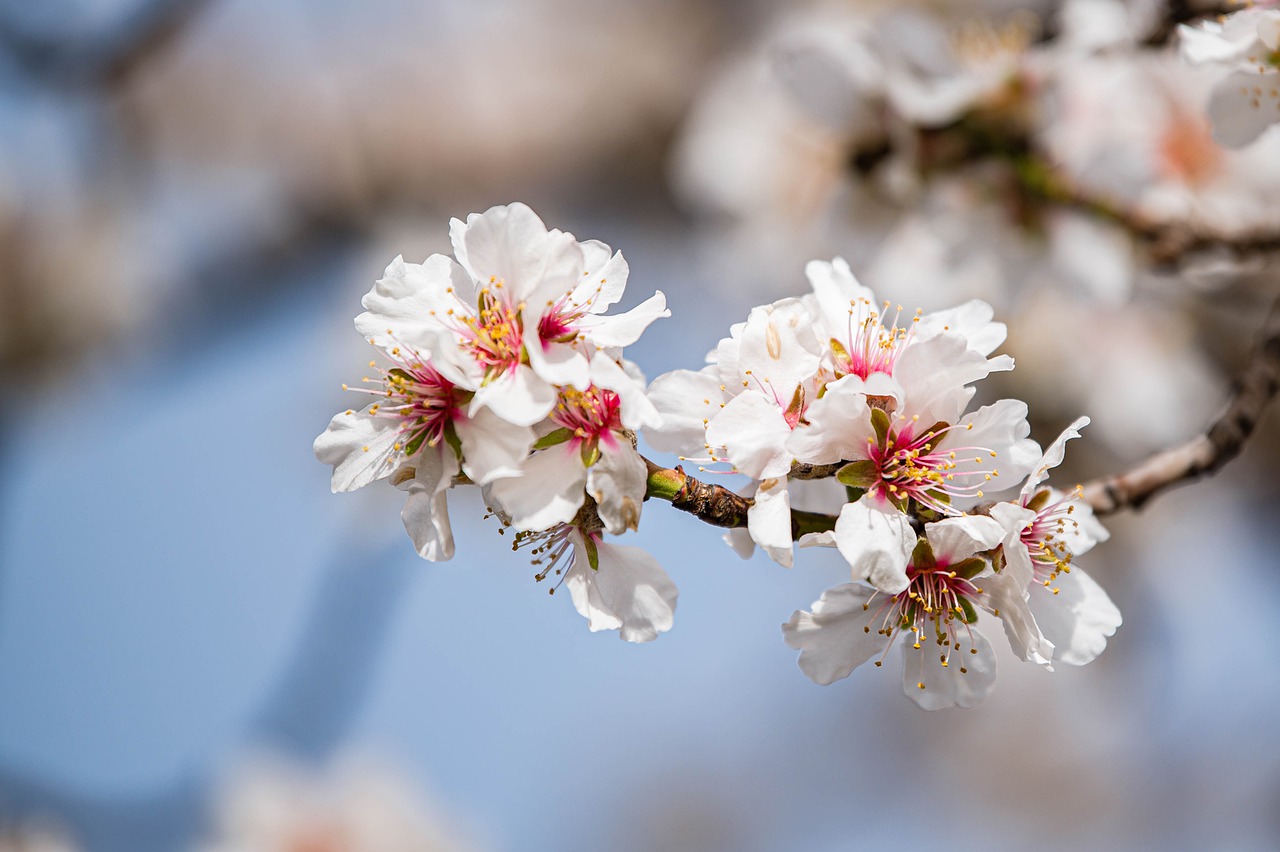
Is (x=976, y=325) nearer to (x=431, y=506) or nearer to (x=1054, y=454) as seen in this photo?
(x=1054, y=454)

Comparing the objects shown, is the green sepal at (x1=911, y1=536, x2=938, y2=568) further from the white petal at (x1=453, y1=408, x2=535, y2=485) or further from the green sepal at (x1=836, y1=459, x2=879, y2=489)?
the white petal at (x1=453, y1=408, x2=535, y2=485)

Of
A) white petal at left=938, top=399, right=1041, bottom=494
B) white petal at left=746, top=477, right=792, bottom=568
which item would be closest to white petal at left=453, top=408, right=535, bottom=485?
white petal at left=746, top=477, right=792, bottom=568

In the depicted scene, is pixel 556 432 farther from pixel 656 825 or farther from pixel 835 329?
pixel 656 825

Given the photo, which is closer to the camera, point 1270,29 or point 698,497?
point 698,497

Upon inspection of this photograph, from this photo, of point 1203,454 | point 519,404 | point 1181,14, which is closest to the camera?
point 519,404

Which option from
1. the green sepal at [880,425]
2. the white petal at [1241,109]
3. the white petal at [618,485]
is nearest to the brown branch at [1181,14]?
the white petal at [1241,109]

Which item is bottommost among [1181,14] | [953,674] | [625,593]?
[953,674]

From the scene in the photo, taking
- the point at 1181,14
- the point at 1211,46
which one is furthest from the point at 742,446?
the point at 1181,14
